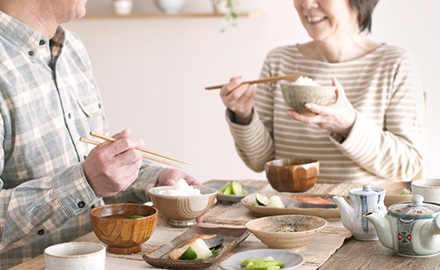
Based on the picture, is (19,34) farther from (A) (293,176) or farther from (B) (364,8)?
(B) (364,8)

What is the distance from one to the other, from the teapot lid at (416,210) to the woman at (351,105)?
697 mm

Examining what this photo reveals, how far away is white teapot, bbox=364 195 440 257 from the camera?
1159 millimetres

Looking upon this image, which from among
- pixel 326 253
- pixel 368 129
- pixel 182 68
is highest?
pixel 182 68

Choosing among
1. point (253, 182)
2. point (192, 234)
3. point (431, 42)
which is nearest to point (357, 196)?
point (192, 234)

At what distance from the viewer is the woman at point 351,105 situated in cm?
203

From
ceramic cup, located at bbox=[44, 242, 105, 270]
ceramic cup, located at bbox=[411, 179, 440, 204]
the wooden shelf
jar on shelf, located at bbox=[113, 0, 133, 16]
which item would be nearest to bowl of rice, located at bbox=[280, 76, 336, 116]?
ceramic cup, located at bbox=[411, 179, 440, 204]

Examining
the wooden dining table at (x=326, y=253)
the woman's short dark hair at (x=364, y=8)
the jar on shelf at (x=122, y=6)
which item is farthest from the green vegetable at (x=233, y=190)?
the jar on shelf at (x=122, y=6)

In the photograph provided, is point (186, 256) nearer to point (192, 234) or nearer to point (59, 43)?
point (192, 234)

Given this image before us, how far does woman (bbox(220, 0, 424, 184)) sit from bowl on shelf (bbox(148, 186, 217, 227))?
0.63 meters

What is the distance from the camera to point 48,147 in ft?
5.34

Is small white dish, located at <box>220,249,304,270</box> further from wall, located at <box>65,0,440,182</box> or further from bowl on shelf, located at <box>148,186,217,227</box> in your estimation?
wall, located at <box>65,0,440,182</box>

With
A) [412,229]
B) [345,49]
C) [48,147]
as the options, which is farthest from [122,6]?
[412,229]

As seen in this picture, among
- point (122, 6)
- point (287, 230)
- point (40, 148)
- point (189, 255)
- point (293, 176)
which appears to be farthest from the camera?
point (122, 6)

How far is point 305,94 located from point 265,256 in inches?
31.9
